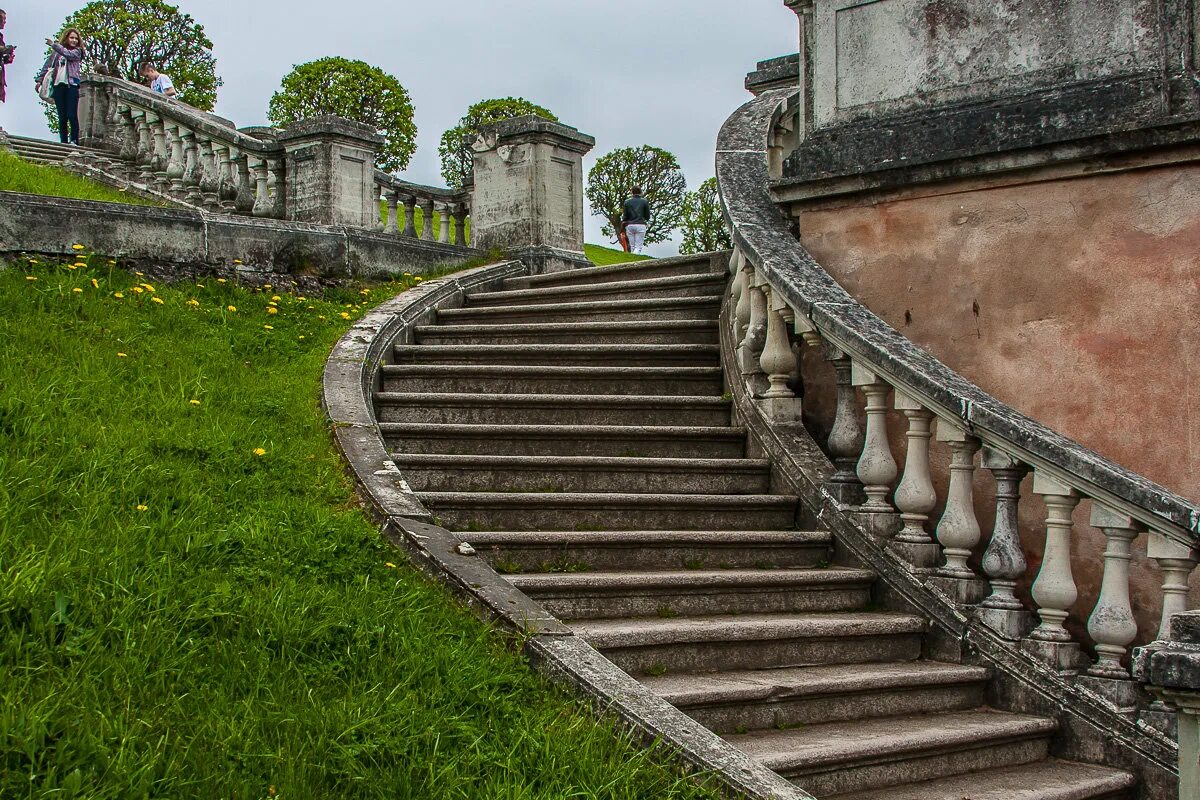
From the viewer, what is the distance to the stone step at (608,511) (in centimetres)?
574

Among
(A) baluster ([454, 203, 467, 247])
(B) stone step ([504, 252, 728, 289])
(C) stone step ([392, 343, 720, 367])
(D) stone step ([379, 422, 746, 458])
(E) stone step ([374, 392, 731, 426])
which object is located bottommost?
(D) stone step ([379, 422, 746, 458])

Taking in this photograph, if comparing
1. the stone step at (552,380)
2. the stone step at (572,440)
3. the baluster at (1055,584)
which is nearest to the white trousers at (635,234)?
the stone step at (552,380)

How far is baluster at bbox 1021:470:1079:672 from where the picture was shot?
15.3 ft

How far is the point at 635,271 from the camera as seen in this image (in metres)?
9.14

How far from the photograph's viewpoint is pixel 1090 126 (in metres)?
5.59

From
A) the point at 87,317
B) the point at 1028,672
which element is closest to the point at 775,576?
the point at 1028,672

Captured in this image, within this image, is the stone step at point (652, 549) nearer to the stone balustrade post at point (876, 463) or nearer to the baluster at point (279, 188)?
the stone balustrade post at point (876, 463)

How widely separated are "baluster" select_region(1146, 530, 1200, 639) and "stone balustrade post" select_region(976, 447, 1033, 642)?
630 mm

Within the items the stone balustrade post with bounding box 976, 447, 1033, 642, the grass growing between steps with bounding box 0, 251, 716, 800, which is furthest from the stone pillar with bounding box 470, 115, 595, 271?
the stone balustrade post with bounding box 976, 447, 1033, 642

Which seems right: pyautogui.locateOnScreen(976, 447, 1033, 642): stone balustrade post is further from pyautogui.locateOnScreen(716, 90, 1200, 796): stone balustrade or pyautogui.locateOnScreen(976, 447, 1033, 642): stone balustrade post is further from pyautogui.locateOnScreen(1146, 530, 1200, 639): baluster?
pyautogui.locateOnScreen(1146, 530, 1200, 639): baluster

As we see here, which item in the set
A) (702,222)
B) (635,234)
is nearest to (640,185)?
(702,222)

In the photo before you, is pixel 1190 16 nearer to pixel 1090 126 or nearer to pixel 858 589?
pixel 1090 126

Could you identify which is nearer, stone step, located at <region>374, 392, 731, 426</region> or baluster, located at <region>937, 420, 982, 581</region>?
baluster, located at <region>937, 420, 982, 581</region>

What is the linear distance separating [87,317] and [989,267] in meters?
5.04
